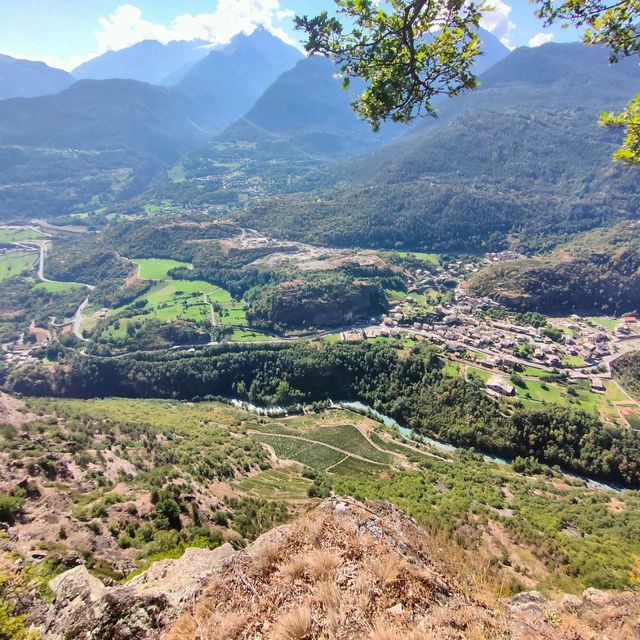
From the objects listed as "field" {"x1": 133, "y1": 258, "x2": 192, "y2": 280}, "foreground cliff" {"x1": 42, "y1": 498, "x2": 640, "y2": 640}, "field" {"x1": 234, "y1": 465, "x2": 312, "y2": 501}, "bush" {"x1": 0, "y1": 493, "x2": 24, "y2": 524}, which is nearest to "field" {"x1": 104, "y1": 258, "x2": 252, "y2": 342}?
"field" {"x1": 133, "y1": 258, "x2": 192, "y2": 280}

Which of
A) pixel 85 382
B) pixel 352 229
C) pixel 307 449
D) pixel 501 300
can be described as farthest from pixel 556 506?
pixel 352 229

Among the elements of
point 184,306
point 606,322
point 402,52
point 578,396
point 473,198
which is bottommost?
point 184,306

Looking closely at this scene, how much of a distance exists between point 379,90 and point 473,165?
675 feet

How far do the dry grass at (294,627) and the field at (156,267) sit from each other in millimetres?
121381

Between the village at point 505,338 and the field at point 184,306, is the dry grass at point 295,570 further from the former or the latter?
the field at point 184,306

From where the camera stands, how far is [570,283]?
97938mm

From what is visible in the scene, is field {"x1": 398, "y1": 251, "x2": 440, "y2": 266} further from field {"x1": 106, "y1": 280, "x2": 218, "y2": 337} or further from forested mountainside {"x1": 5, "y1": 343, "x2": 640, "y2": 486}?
forested mountainside {"x1": 5, "y1": 343, "x2": 640, "y2": 486}

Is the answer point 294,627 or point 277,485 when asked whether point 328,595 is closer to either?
point 294,627

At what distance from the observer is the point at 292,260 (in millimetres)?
121125

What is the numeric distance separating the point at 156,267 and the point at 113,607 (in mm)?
128249

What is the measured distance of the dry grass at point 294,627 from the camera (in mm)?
5294

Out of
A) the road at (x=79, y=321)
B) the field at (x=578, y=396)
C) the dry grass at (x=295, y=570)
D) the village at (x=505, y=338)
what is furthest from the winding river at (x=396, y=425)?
the dry grass at (x=295, y=570)

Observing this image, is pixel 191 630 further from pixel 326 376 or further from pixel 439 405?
pixel 326 376

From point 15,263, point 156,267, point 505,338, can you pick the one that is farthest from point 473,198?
point 15,263
